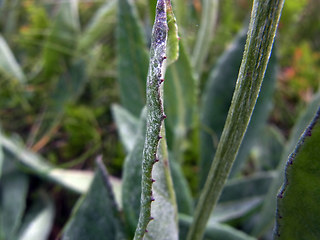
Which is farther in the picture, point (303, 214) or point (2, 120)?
point (2, 120)

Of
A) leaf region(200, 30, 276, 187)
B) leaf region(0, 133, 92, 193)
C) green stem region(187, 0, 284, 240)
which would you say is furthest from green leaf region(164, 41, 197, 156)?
green stem region(187, 0, 284, 240)

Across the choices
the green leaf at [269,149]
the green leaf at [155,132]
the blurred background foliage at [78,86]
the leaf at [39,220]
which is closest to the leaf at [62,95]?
the blurred background foliage at [78,86]

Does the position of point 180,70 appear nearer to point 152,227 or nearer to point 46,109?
point 152,227

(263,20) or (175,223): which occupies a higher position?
(263,20)

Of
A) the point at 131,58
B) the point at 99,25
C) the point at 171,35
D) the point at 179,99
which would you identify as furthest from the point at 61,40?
the point at 171,35

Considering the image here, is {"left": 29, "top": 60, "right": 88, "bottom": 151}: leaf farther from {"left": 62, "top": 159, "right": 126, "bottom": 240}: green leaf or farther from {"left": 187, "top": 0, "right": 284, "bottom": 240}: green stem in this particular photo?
{"left": 187, "top": 0, "right": 284, "bottom": 240}: green stem

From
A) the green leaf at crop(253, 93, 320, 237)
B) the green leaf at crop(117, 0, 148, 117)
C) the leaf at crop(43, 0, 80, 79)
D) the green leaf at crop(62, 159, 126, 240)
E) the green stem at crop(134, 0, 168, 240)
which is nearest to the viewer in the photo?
the green stem at crop(134, 0, 168, 240)

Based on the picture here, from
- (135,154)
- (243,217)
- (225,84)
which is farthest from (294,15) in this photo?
(135,154)
